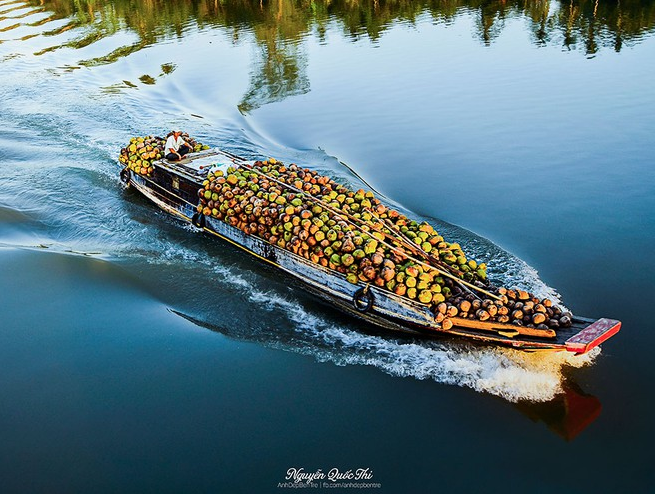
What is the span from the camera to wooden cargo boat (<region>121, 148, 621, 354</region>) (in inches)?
301

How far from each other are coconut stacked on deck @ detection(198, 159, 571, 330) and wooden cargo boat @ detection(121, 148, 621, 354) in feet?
0.44

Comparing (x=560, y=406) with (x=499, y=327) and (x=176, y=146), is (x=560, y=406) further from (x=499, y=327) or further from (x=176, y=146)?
(x=176, y=146)

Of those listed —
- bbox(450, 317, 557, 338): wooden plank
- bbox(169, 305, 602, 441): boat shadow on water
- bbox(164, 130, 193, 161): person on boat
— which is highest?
bbox(164, 130, 193, 161): person on boat

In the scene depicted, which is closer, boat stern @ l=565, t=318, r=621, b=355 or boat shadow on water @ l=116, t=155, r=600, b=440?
boat stern @ l=565, t=318, r=621, b=355

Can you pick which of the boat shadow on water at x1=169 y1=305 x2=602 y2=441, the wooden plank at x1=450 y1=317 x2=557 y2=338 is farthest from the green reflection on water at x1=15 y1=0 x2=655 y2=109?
the wooden plank at x1=450 y1=317 x2=557 y2=338

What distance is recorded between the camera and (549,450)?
24.0 feet

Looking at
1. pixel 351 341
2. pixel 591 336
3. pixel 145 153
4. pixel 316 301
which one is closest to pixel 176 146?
pixel 145 153

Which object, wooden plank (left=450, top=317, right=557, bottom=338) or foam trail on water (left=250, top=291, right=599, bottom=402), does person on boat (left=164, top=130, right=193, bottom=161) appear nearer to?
foam trail on water (left=250, top=291, right=599, bottom=402)

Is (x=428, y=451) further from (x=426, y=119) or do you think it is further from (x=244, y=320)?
(x=426, y=119)

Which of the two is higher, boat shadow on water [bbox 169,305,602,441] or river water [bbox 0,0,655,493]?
river water [bbox 0,0,655,493]

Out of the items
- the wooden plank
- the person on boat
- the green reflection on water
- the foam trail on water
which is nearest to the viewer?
the wooden plank

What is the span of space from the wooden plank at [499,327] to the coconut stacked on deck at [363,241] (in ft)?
0.26

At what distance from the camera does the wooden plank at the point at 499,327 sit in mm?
7629

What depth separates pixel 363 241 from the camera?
9.12m
